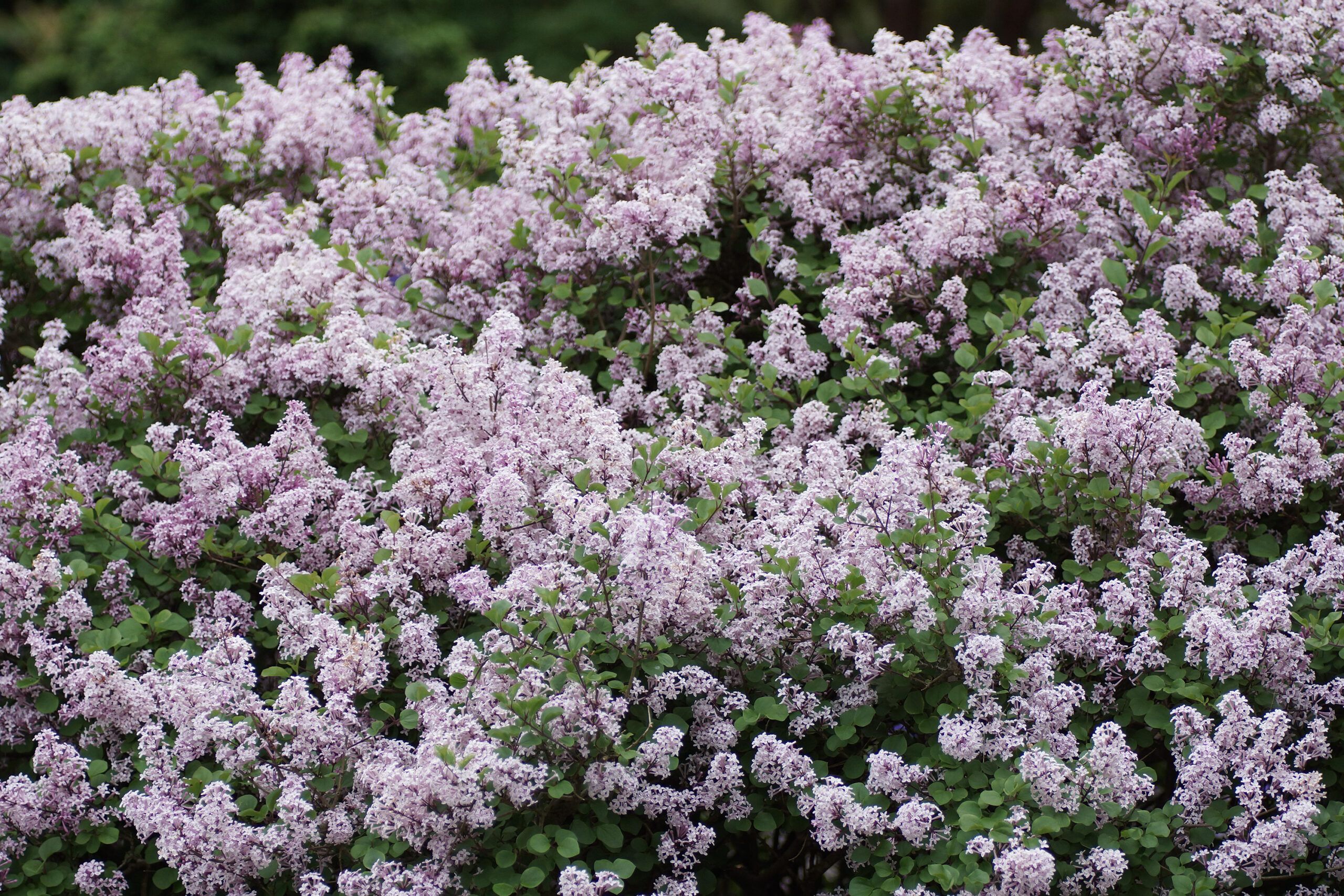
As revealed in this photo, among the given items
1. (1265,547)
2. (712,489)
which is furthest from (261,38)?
(1265,547)

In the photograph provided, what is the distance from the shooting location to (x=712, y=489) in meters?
3.94

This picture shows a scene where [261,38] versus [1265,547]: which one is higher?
[261,38]

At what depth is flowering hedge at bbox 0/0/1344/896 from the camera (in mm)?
3484

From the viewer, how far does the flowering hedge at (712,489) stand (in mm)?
3484

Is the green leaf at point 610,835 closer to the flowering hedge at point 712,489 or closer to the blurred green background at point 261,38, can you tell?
the flowering hedge at point 712,489

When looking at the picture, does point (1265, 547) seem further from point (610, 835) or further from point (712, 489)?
point (610, 835)

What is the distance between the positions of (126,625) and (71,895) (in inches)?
33.1

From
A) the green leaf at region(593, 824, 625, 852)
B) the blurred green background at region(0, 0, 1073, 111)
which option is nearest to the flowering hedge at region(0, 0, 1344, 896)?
the green leaf at region(593, 824, 625, 852)

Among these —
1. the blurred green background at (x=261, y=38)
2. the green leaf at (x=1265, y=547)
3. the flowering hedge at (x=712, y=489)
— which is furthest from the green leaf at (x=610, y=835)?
the blurred green background at (x=261, y=38)

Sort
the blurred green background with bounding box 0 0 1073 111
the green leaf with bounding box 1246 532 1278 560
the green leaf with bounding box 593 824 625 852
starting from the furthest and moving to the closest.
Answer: the blurred green background with bounding box 0 0 1073 111 < the green leaf with bounding box 1246 532 1278 560 < the green leaf with bounding box 593 824 625 852

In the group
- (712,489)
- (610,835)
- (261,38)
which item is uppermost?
(261,38)

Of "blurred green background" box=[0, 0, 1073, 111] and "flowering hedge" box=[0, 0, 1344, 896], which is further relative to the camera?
"blurred green background" box=[0, 0, 1073, 111]

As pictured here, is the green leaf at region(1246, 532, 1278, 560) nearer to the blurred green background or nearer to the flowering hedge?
the flowering hedge

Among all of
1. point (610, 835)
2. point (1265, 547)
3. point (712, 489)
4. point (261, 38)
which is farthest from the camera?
point (261, 38)
